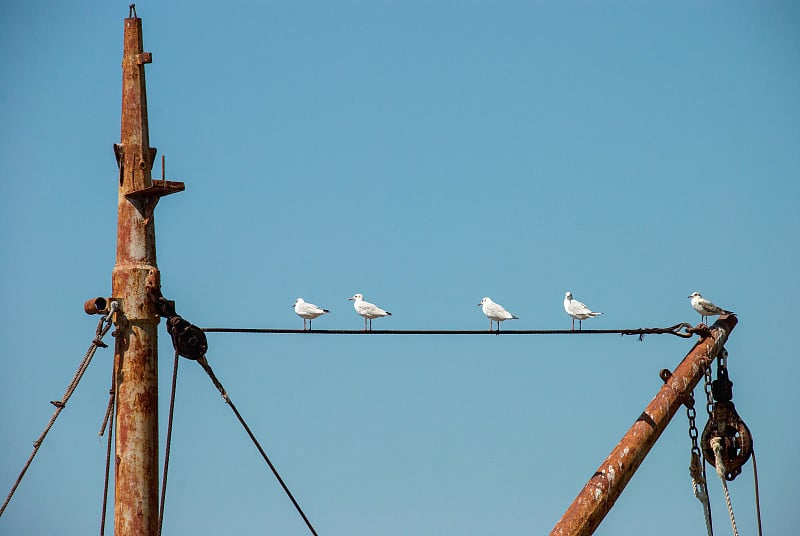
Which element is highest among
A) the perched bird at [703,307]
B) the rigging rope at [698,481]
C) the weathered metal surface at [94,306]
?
the perched bird at [703,307]

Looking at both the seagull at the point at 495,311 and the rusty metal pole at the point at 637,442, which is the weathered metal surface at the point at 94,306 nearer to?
the rusty metal pole at the point at 637,442

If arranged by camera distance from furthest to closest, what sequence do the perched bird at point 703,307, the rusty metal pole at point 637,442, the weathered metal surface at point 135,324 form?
the perched bird at point 703,307
the rusty metal pole at point 637,442
the weathered metal surface at point 135,324

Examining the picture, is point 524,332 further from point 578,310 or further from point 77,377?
point 578,310

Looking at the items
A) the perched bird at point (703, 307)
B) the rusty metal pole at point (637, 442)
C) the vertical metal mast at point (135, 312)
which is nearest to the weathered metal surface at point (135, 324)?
the vertical metal mast at point (135, 312)

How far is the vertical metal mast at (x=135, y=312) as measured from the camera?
10.7 meters

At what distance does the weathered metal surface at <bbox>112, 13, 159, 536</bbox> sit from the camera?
10734 millimetres

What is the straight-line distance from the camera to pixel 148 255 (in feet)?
36.9

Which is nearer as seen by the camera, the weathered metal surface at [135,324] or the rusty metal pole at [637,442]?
the weathered metal surface at [135,324]

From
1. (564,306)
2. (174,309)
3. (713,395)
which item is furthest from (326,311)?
(174,309)

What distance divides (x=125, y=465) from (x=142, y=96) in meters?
3.32

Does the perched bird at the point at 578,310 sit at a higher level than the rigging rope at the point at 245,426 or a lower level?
higher

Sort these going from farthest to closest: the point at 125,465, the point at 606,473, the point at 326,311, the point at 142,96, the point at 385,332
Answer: the point at 326,311 < the point at 385,332 < the point at 606,473 < the point at 142,96 < the point at 125,465

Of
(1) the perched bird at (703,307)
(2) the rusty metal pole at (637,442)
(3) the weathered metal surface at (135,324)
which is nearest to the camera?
(3) the weathered metal surface at (135,324)

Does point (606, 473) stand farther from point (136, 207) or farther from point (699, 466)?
point (136, 207)
